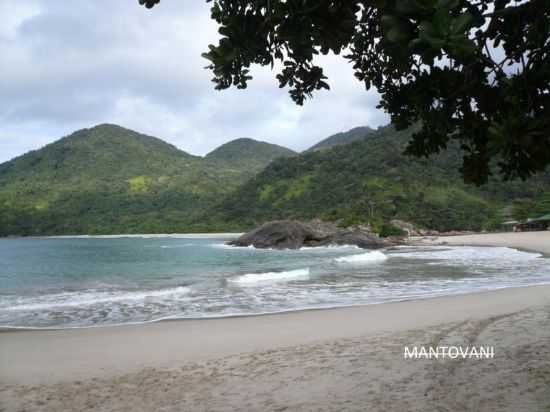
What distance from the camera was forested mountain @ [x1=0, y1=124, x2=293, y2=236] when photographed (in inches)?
4685

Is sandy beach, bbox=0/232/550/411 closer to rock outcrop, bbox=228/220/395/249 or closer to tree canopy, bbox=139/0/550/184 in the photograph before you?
tree canopy, bbox=139/0/550/184

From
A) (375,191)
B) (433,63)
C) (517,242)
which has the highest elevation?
(375,191)

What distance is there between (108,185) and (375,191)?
87.5m

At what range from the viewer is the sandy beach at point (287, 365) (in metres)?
4.24

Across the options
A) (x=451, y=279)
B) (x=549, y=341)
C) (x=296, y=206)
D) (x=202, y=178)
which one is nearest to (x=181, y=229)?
(x=296, y=206)

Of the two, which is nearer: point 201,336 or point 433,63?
point 433,63

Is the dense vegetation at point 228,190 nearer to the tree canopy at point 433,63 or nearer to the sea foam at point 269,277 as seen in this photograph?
the sea foam at point 269,277

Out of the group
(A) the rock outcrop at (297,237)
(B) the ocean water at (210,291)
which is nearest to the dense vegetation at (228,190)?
(A) the rock outcrop at (297,237)

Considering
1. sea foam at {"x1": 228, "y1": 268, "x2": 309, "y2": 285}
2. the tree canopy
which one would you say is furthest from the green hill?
the tree canopy

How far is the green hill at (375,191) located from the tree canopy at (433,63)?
57.5m

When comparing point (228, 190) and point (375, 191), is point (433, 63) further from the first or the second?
point (228, 190)

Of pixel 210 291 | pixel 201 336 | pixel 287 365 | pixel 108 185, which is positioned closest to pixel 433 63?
pixel 287 365

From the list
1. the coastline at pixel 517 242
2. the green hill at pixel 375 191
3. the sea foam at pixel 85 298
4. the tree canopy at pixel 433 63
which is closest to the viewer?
the tree canopy at pixel 433 63

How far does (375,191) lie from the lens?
87.7 metres
